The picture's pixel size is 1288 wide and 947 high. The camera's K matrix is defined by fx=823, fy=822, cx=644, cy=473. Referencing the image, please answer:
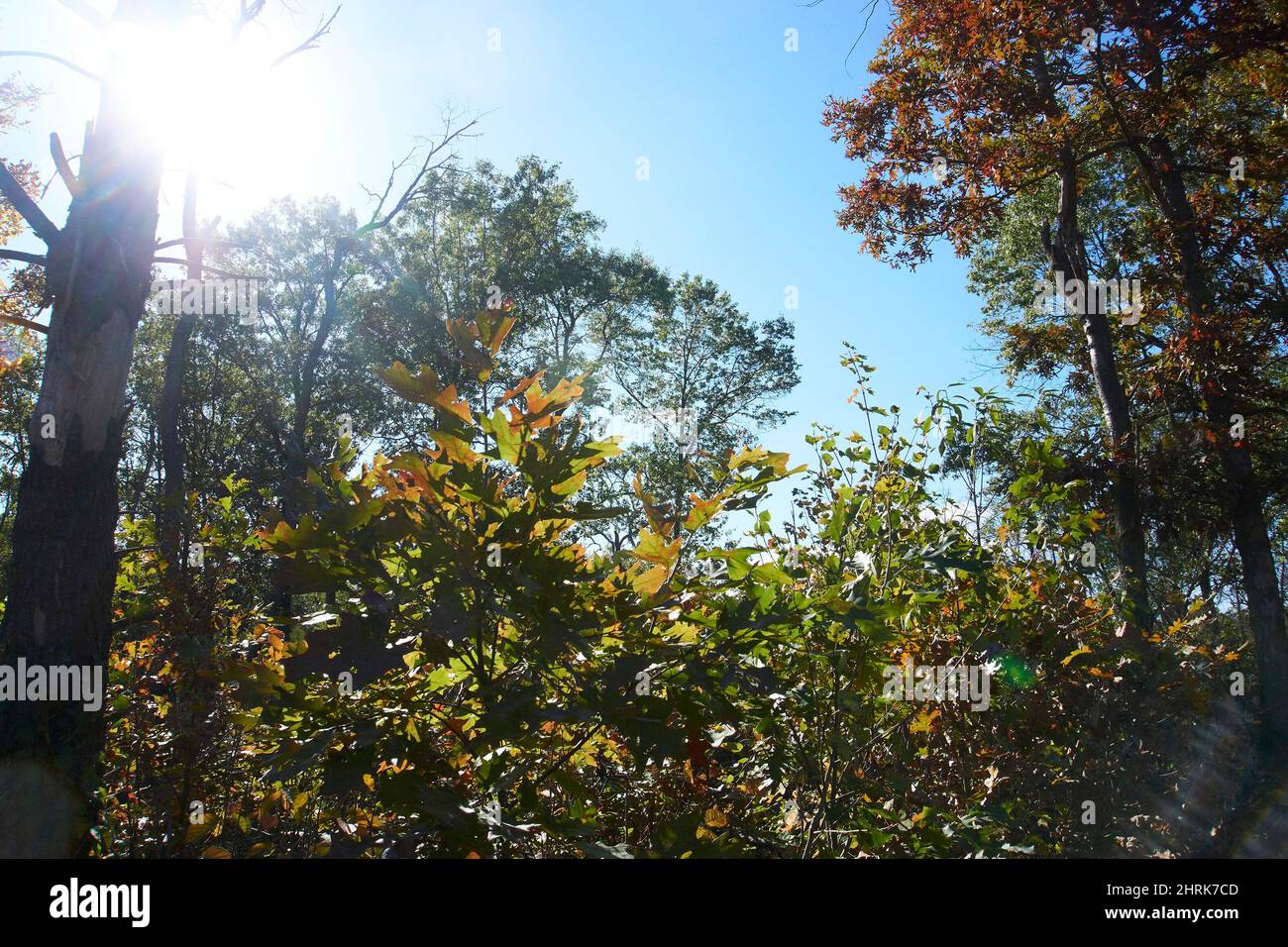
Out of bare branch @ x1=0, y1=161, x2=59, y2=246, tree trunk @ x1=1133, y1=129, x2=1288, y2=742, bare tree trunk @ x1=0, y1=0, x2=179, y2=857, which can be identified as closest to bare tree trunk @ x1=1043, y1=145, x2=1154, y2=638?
tree trunk @ x1=1133, y1=129, x2=1288, y2=742

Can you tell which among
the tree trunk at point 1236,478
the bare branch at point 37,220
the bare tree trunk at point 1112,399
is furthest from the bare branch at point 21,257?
the tree trunk at point 1236,478

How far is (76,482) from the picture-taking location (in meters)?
3.28

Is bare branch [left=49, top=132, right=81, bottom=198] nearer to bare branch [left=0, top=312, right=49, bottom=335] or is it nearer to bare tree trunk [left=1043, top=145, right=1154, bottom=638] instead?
bare branch [left=0, top=312, right=49, bottom=335]

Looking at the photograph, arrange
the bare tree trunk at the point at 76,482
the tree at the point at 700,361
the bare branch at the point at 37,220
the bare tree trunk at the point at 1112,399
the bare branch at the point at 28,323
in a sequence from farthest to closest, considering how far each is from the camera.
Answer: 1. the tree at the point at 700,361
2. the bare tree trunk at the point at 1112,399
3. the bare branch at the point at 37,220
4. the bare branch at the point at 28,323
5. the bare tree trunk at the point at 76,482

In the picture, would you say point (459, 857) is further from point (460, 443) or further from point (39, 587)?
point (39, 587)

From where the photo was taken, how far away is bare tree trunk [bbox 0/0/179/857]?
9.28ft

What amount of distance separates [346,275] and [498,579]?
87.4 feet

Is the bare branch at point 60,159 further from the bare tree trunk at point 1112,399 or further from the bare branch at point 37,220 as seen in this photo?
the bare tree trunk at point 1112,399

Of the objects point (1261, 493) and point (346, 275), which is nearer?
point (1261, 493)

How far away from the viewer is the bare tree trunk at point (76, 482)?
2.83 meters

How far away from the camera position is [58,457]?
3.28 metres

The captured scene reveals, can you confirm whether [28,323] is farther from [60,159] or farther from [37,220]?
[60,159]

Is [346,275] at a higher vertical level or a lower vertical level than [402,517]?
higher
